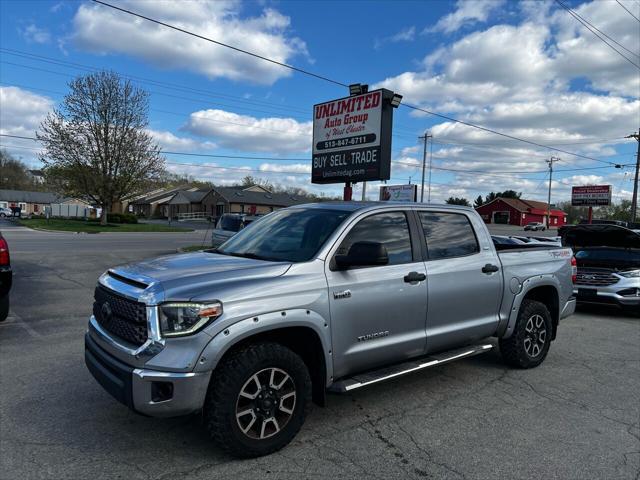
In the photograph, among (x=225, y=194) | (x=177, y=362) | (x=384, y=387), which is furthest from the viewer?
(x=225, y=194)

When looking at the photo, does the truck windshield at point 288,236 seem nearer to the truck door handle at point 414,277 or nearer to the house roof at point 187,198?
the truck door handle at point 414,277

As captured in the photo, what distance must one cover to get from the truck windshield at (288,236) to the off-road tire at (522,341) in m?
2.61

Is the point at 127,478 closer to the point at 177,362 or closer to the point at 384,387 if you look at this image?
the point at 177,362

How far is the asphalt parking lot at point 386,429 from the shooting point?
3.22 metres

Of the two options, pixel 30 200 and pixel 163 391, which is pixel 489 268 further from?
pixel 30 200

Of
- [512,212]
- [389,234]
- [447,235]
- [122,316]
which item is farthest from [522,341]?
[512,212]

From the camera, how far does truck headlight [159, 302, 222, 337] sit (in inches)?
119

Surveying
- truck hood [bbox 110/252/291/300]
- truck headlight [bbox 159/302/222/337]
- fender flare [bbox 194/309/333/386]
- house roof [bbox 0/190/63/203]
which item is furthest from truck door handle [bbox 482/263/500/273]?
house roof [bbox 0/190/63/203]

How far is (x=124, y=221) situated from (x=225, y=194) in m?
22.9

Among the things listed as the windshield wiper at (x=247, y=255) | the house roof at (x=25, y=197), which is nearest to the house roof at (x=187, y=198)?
the house roof at (x=25, y=197)

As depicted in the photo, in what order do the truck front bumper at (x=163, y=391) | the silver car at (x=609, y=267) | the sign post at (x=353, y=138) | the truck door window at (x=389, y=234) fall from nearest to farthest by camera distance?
the truck front bumper at (x=163, y=391) < the truck door window at (x=389, y=234) < the silver car at (x=609, y=267) < the sign post at (x=353, y=138)

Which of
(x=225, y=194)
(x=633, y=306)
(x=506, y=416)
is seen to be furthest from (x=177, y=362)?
(x=225, y=194)

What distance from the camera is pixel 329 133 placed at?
17312mm

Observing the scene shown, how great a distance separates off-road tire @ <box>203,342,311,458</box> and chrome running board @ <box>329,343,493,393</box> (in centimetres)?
38
